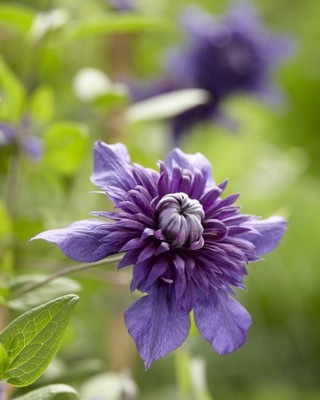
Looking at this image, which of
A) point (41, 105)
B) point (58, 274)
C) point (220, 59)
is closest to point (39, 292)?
point (58, 274)

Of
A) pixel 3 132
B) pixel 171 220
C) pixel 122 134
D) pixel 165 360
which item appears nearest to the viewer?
pixel 171 220

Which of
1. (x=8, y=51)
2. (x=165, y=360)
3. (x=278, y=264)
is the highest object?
(x=8, y=51)

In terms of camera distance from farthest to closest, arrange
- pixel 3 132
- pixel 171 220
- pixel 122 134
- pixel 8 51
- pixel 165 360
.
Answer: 1. pixel 165 360
2. pixel 8 51
3. pixel 122 134
4. pixel 3 132
5. pixel 171 220

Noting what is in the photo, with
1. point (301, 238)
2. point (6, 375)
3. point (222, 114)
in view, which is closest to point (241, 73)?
point (222, 114)

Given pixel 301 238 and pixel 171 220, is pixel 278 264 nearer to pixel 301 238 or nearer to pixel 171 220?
pixel 301 238

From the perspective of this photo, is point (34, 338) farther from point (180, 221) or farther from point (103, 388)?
point (103, 388)

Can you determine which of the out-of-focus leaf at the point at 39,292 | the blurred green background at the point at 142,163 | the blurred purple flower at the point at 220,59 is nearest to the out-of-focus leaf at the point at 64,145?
the blurred green background at the point at 142,163
